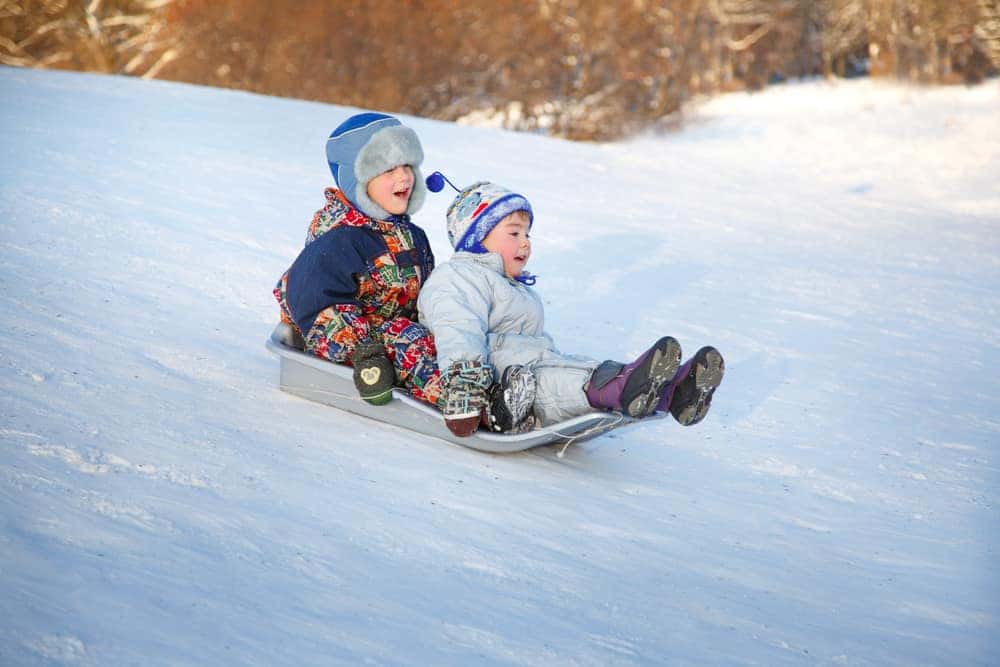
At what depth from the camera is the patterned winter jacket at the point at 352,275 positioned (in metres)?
3.18

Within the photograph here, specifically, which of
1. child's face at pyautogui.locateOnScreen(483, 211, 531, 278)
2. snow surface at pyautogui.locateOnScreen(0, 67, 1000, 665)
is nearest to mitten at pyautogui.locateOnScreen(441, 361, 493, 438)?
snow surface at pyautogui.locateOnScreen(0, 67, 1000, 665)

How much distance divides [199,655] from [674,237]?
5.78 meters

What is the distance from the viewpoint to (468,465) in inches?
114

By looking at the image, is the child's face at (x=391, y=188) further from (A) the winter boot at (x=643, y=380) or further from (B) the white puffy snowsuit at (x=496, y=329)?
(A) the winter boot at (x=643, y=380)

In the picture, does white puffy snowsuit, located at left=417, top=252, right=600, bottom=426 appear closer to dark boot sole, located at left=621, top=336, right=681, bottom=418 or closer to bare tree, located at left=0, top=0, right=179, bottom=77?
dark boot sole, located at left=621, top=336, right=681, bottom=418

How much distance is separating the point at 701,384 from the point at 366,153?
1.33 metres

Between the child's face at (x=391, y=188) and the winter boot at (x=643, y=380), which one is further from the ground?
the child's face at (x=391, y=188)

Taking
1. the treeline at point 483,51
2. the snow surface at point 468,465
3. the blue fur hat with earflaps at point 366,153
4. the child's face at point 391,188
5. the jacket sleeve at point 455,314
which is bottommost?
the snow surface at point 468,465

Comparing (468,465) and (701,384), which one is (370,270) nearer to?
(468,465)

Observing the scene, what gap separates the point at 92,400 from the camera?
2.76 meters

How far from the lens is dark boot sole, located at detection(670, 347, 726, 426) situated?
2824 millimetres

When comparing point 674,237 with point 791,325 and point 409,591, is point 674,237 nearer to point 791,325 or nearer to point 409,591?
point 791,325

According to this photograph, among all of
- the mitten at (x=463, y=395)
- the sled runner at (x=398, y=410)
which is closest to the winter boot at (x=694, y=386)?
the sled runner at (x=398, y=410)

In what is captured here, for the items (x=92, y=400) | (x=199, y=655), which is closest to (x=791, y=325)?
(x=92, y=400)
